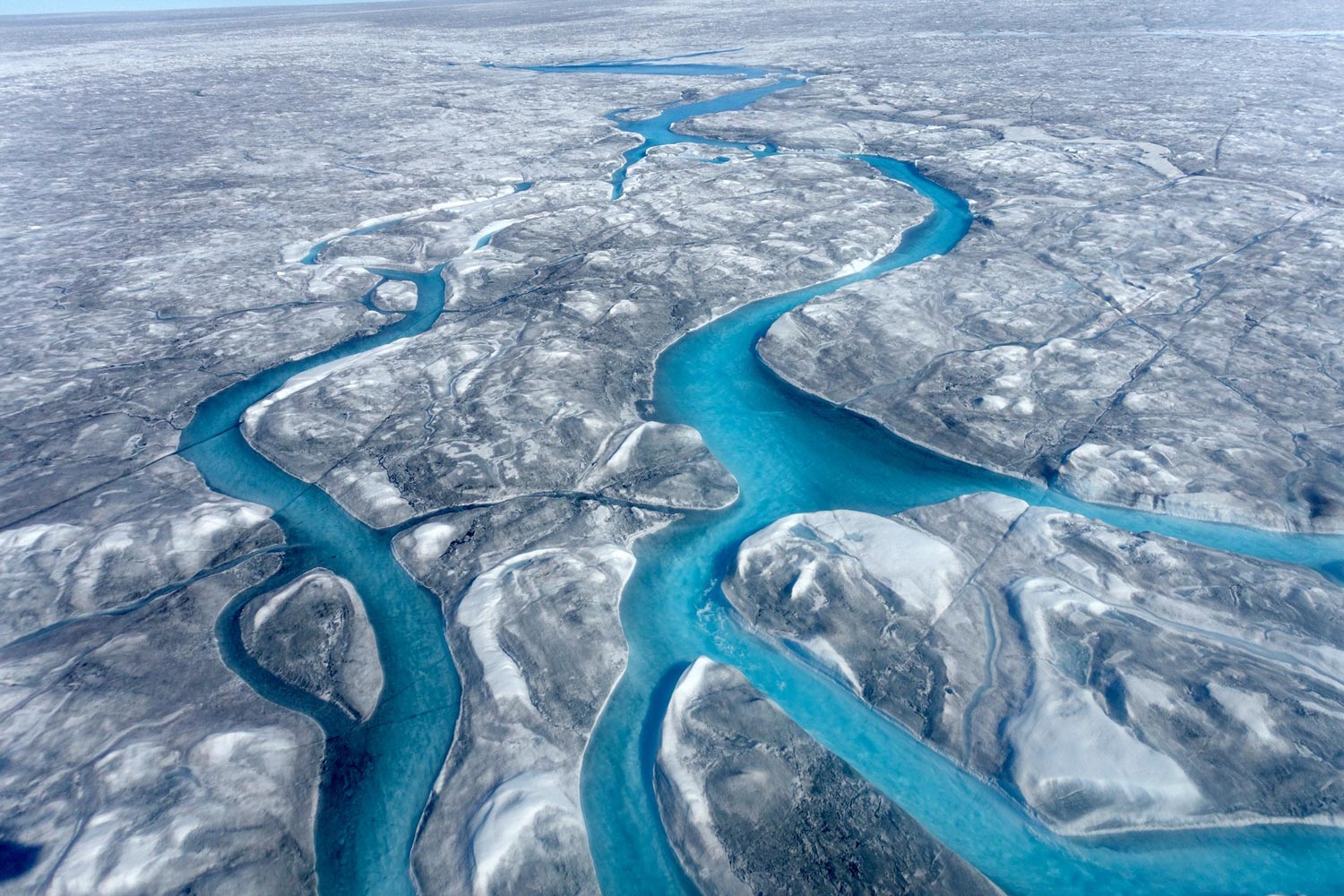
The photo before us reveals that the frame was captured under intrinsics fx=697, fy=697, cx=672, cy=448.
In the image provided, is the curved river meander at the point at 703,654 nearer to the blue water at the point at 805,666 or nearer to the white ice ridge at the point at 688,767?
the blue water at the point at 805,666

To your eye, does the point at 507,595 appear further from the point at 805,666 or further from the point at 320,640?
the point at 805,666

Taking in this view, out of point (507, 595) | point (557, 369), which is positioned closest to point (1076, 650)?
point (507, 595)

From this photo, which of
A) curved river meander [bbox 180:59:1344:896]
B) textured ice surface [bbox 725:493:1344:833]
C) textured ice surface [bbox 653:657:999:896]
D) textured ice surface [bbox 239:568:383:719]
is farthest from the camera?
textured ice surface [bbox 239:568:383:719]

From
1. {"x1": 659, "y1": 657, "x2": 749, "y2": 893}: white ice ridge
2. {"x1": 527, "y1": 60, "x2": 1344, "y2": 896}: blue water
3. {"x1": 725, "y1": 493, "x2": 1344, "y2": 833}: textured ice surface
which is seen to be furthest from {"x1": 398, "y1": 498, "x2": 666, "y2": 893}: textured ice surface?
{"x1": 725, "y1": 493, "x2": 1344, "y2": 833}: textured ice surface

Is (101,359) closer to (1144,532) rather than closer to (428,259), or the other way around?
(428,259)

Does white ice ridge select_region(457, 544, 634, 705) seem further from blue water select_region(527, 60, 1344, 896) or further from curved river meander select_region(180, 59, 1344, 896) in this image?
blue water select_region(527, 60, 1344, 896)

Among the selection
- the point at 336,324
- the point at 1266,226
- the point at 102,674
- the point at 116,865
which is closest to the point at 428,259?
the point at 336,324
